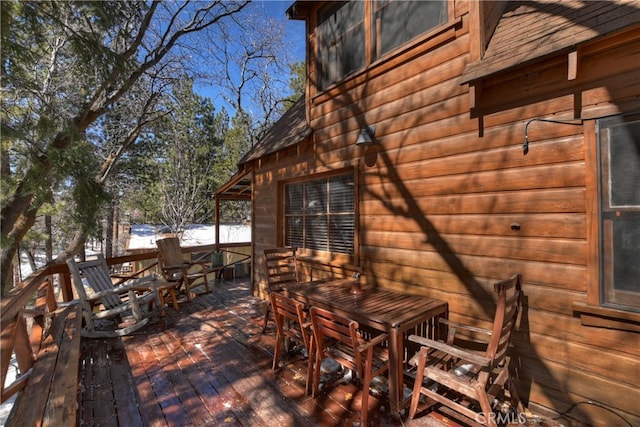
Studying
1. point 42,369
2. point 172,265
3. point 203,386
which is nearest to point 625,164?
point 203,386

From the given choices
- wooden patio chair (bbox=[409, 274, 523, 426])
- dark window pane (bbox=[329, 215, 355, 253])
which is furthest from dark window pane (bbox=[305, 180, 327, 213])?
wooden patio chair (bbox=[409, 274, 523, 426])

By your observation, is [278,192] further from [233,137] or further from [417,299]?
[233,137]

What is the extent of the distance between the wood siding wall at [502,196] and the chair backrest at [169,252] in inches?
153

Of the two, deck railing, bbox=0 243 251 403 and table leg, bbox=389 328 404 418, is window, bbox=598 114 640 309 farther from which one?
deck railing, bbox=0 243 251 403

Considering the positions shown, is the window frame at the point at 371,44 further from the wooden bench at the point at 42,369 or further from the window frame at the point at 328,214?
the wooden bench at the point at 42,369

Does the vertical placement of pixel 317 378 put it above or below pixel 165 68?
below

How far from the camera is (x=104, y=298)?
401 centimetres

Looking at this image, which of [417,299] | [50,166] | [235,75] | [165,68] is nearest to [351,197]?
[417,299]

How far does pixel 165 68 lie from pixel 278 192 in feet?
21.1

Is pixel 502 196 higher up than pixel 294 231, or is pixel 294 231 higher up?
pixel 502 196

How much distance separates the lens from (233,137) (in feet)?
49.5

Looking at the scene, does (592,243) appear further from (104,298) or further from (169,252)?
(169,252)

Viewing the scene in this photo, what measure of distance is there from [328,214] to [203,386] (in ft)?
8.15

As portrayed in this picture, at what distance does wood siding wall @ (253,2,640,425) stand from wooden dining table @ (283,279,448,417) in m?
0.23
